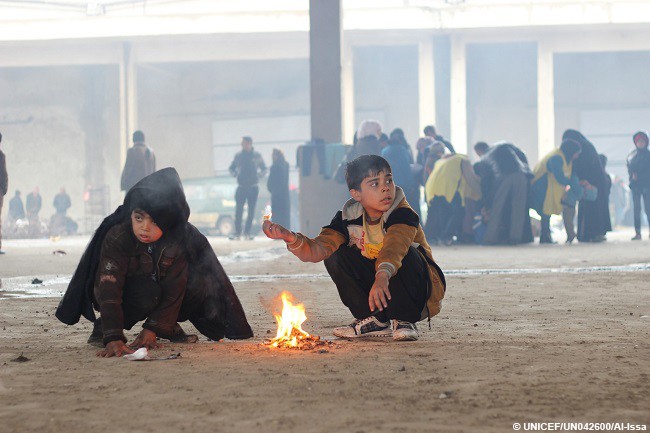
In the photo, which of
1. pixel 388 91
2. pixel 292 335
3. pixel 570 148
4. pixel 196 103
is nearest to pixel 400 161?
pixel 570 148

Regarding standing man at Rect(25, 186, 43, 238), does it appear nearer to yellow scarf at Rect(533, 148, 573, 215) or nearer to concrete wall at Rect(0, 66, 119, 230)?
concrete wall at Rect(0, 66, 119, 230)

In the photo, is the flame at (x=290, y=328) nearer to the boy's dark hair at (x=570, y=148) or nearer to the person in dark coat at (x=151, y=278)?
the person in dark coat at (x=151, y=278)

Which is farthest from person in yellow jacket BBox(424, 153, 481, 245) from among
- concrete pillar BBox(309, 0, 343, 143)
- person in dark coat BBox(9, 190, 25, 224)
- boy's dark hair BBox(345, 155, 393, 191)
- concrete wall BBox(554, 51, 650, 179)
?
person in dark coat BBox(9, 190, 25, 224)

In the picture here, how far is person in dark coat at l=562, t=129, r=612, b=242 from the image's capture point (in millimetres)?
15234

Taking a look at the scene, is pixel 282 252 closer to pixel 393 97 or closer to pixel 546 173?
pixel 546 173

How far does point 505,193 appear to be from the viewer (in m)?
14.9

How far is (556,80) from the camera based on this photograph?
1188 inches

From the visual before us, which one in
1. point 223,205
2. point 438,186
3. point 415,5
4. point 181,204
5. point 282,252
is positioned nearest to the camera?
point 181,204

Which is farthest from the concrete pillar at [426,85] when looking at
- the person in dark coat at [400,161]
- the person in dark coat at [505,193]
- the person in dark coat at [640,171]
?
the person in dark coat at [400,161]

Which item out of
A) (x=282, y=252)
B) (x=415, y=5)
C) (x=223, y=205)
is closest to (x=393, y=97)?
(x=415, y=5)

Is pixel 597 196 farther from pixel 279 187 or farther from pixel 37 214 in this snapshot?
pixel 37 214

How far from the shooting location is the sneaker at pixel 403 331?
4465 mm

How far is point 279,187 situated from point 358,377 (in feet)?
52.4

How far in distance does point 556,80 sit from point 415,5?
6017 mm
